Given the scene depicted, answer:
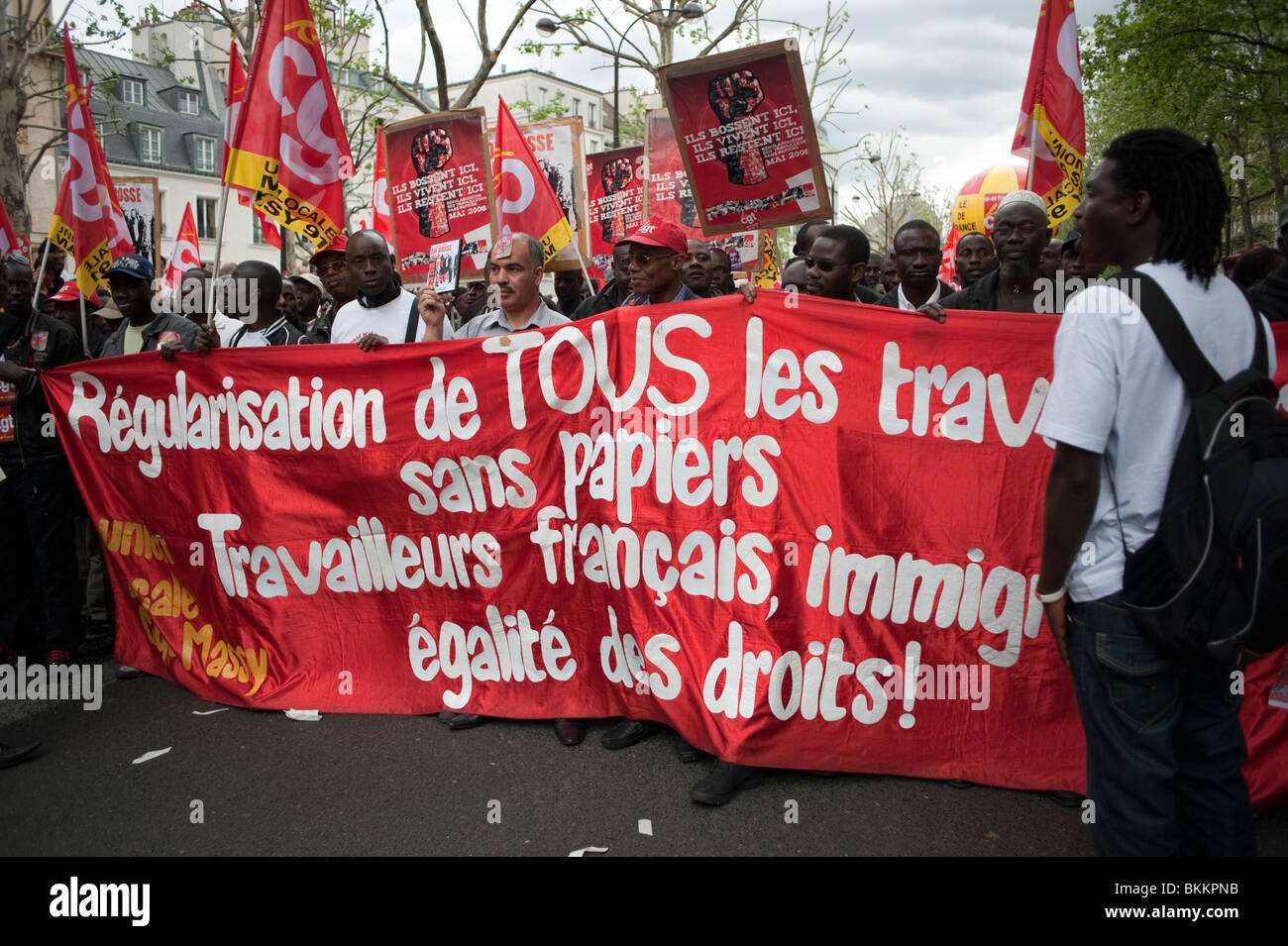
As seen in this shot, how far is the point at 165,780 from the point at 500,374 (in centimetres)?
201

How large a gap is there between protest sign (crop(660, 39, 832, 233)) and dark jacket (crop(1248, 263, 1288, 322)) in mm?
1736

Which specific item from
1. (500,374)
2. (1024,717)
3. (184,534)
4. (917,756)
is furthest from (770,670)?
(184,534)

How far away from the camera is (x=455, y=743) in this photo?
402 centimetres

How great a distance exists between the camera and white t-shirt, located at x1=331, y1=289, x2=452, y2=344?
5.37 m

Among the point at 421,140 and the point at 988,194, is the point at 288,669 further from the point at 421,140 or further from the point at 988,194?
the point at 988,194

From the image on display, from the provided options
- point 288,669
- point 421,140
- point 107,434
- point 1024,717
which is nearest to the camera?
point 1024,717

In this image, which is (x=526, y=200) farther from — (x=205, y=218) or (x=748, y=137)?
(x=205, y=218)

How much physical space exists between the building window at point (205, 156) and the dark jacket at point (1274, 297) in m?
51.0

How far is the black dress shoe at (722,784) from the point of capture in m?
3.45

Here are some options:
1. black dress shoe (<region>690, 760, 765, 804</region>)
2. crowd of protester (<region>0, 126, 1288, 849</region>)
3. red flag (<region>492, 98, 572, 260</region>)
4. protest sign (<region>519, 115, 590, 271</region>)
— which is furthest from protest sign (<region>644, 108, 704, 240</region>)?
black dress shoe (<region>690, 760, 765, 804</region>)

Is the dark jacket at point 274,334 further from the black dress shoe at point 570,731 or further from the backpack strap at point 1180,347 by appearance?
the backpack strap at point 1180,347

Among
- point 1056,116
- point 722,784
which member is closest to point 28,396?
point 722,784

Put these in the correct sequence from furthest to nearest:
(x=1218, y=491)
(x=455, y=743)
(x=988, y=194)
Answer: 1. (x=988, y=194)
2. (x=455, y=743)
3. (x=1218, y=491)
